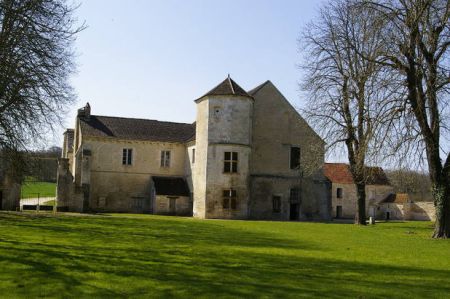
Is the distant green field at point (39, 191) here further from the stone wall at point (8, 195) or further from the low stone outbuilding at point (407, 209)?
the low stone outbuilding at point (407, 209)

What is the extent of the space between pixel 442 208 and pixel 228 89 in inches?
801

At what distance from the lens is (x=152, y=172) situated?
46625 millimetres

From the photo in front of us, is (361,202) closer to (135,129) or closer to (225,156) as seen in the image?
(225,156)

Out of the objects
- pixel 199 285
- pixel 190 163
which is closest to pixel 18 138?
pixel 199 285

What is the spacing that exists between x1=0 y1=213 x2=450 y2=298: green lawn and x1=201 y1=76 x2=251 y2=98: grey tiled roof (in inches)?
921

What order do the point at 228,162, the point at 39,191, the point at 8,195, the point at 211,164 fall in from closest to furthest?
the point at 8,195
the point at 211,164
the point at 228,162
the point at 39,191

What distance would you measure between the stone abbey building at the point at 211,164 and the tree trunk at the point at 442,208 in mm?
12227

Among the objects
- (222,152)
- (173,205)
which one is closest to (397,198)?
(173,205)

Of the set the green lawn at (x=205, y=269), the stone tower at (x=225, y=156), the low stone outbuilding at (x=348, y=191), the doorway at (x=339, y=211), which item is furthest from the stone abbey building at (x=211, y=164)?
the low stone outbuilding at (x=348, y=191)

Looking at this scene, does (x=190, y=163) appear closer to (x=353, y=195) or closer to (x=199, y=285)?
(x=353, y=195)

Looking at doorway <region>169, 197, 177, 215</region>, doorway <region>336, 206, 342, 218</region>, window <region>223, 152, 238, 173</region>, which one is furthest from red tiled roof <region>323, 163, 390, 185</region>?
window <region>223, 152, 238, 173</region>

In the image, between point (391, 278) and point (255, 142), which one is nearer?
point (391, 278)

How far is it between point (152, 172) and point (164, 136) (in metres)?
3.67

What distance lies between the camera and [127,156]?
46.0 metres
